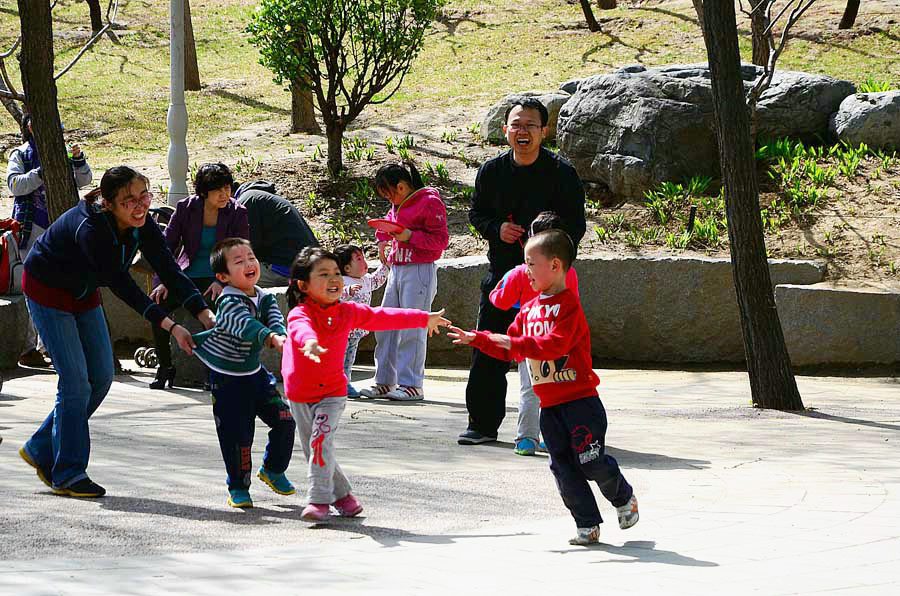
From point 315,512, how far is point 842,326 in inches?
280

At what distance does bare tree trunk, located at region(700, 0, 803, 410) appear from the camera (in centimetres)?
859

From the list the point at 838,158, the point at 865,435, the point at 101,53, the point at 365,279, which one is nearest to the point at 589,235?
the point at 838,158

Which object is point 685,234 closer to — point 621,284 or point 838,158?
point 621,284

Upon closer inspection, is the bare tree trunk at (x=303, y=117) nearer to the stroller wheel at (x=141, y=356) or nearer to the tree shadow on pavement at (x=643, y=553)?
the stroller wheel at (x=141, y=356)

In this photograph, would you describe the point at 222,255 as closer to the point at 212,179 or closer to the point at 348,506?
the point at 348,506

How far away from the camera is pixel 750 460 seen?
257 inches

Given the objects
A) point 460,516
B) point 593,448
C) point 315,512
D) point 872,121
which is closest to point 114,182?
point 315,512

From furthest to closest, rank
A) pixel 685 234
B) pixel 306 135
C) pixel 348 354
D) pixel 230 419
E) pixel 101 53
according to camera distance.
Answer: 1. pixel 101 53
2. pixel 306 135
3. pixel 685 234
4. pixel 348 354
5. pixel 230 419

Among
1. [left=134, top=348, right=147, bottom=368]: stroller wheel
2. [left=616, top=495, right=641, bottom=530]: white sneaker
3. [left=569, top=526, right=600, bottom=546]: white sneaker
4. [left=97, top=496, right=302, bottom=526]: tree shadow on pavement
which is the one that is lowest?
[left=134, top=348, right=147, bottom=368]: stroller wheel

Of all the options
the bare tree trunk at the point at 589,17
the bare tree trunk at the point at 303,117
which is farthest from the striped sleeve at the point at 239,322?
the bare tree trunk at the point at 589,17

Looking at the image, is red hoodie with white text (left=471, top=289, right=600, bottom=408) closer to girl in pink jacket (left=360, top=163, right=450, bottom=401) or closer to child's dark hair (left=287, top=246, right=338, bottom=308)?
child's dark hair (left=287, top=246, right=338, bottom=308)

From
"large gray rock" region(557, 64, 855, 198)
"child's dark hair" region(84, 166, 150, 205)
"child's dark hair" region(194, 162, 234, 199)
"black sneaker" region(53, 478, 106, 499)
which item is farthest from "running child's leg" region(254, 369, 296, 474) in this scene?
"large gray rock" region(557, 64, 855, 198)

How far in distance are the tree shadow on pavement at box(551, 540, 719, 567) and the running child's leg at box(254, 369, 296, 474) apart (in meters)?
1.43

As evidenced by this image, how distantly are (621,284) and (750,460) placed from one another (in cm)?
A: 504
